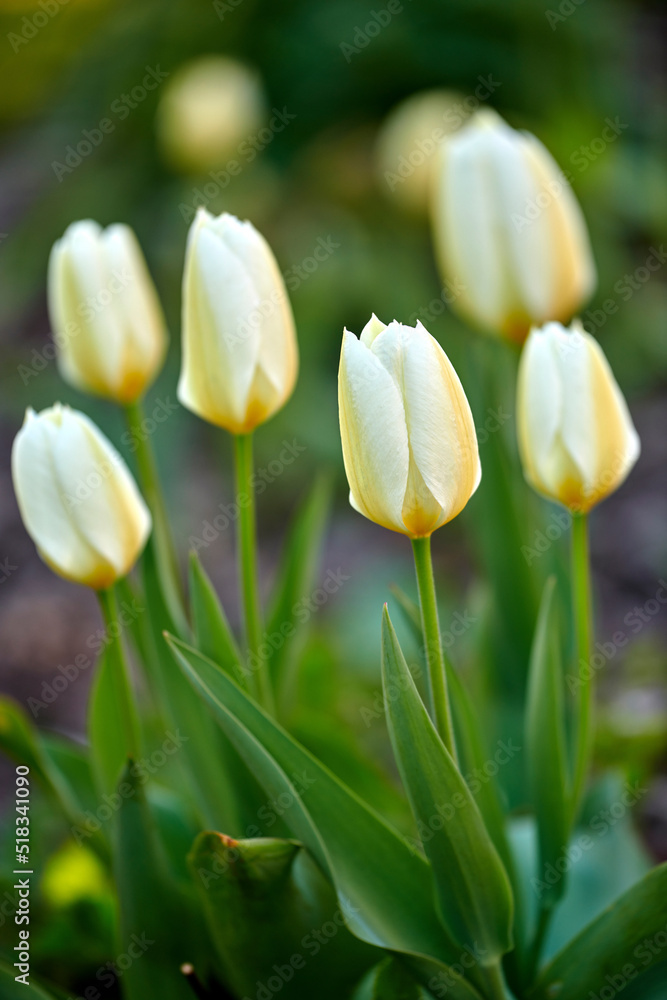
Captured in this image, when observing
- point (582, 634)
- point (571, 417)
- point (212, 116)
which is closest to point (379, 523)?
point (571, 417)

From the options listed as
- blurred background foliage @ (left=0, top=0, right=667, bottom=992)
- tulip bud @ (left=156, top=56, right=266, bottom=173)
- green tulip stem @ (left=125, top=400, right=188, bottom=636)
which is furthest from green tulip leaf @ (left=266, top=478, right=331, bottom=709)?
tulip bud @ (left=156, top=56, right=266, bottom=173)

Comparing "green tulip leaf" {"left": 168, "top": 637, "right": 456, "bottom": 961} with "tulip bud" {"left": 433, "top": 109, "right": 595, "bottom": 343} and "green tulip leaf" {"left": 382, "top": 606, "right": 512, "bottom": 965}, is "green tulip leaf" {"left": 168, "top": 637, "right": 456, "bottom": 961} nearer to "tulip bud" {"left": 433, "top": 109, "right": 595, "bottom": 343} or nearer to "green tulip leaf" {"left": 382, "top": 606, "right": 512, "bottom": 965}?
"green tulip leaf" {"left": 382, "top": 606, "right": 512, "bottom": 965}

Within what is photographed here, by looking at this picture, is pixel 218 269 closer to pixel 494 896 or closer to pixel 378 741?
pixel 494 896

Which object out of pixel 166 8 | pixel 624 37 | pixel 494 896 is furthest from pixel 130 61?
pixel 494 896

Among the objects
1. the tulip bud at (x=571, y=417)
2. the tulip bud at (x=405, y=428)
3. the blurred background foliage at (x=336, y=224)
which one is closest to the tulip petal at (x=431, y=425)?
the tulip bud at (x=405, y=428)

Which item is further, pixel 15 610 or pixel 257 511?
pixel 257 511

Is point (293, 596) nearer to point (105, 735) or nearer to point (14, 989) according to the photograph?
point (105, 735)
